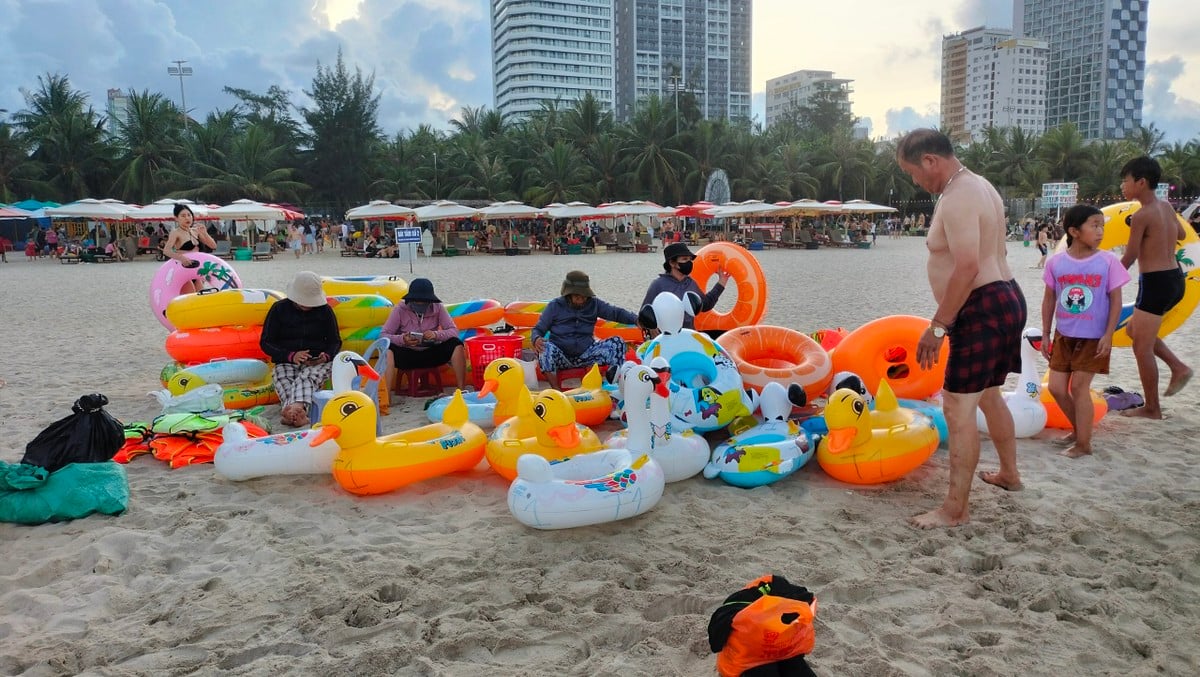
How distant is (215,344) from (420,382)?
1662mm

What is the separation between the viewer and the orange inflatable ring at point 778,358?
5180 millimetres

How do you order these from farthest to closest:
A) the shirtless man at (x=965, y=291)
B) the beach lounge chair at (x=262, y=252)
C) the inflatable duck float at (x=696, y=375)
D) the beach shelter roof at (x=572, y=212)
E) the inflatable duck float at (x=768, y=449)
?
1. the beach shelter roof at (x=572, y=212)
2. the beach lounge chair at (x=262, y=252)
3. the inflatable duck float at (x=696, y=375)
4. the inflatable duck float at (x=768, y=449)
5. the shirtless man at (x=965, y=291)

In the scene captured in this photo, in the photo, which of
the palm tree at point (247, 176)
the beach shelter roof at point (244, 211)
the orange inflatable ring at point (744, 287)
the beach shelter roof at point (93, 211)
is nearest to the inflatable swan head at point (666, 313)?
the orange inflatable ring at point (744, 287)

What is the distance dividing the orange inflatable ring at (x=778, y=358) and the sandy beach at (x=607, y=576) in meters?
0.97

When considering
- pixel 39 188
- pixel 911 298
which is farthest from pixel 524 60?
pixel 911 298

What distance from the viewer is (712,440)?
498 cm

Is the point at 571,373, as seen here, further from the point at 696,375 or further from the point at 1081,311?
the point at 1081,311

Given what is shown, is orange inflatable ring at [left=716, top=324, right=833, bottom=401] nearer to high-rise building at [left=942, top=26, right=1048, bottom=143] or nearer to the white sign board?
the white sign board

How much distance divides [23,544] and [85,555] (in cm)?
41

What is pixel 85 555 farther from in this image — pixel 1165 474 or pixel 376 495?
pixel 1165 474

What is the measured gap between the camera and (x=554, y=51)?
10325cm

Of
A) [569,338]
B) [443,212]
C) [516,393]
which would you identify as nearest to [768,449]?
[516,393]

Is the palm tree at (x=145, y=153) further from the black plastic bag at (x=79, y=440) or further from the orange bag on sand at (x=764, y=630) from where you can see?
the orange bag on sand at (x=764, y=630)

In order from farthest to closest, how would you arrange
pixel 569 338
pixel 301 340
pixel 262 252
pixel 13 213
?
pixel 13 213
pixel 262 252
pixel 569 338
pixel 301 340
